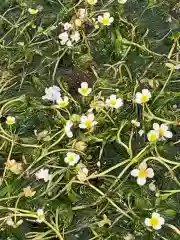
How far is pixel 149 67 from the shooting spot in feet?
8.14

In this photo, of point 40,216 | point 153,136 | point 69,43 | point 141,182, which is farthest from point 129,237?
point 69,43

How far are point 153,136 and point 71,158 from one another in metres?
0.34

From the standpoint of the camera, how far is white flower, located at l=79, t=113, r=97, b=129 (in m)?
2.19

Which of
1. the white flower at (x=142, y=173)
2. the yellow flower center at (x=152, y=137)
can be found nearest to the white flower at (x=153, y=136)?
the yellow flower center at (x=152, y=137)

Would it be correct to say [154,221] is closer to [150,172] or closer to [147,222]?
[147,222]

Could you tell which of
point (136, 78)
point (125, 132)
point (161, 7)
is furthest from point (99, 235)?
point (161, 7)

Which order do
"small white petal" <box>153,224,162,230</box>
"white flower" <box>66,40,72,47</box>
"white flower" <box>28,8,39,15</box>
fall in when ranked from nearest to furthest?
1. "small white petal" <box>153,224,162,230</box>
2. "white flower" <box>66,40,72,47</box>
3. "white flower" <box>28,8,39,15</box>

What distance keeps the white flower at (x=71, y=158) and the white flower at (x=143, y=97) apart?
0.38m

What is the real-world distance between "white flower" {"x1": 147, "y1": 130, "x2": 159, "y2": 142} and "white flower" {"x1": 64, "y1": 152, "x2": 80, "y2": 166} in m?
0.29

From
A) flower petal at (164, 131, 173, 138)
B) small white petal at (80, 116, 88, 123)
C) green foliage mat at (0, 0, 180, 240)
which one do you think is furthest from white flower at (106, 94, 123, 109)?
flower petal at (164, 131, 173, 138)

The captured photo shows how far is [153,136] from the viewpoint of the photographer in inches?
84.6

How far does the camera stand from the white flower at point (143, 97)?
2279mm

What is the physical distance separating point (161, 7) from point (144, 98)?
0.68 meters

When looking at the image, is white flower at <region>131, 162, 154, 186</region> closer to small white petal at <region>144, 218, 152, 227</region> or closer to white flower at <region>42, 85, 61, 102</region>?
small white petal at <region>144, 218, 152, 227</region>
